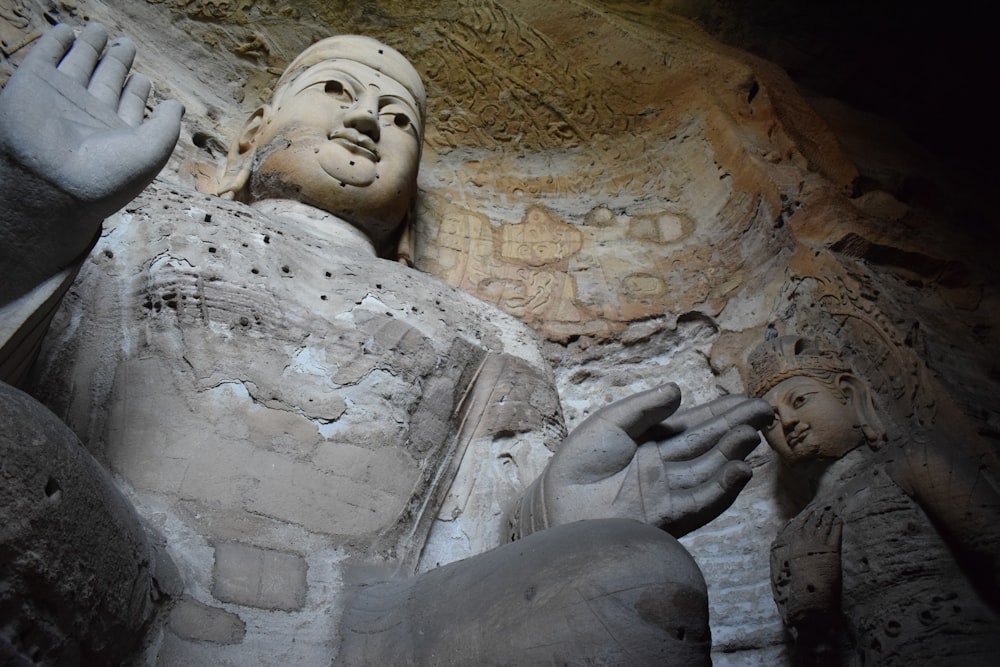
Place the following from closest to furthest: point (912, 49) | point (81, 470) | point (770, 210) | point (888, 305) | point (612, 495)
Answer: point (81, 470) < point (612, 495) < point (888, 305) < point (770, 210) < point (912, 49)

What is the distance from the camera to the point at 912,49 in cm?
456

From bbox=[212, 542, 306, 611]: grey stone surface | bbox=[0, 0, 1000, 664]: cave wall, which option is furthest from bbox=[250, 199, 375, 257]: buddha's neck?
bbox=[212, 542, 306, 611]: grey stone surface

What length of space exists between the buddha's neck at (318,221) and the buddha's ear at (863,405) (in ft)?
5.47

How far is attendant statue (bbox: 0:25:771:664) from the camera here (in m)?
1.28

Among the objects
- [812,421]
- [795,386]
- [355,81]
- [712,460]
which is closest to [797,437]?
[812,421]

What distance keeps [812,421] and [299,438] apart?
144 cm

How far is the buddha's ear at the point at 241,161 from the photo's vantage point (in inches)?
124

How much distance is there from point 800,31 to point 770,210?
1977mm

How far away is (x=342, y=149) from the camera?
10.1 ft

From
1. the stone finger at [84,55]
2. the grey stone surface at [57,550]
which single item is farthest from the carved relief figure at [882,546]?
the stone finger at [84,55]

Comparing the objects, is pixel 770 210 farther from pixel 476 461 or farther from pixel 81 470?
pixel 81 470

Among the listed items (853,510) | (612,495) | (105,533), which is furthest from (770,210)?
(105,533)

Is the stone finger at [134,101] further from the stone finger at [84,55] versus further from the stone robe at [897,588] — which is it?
the stone robe at [897,588]

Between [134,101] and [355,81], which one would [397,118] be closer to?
[355,81]
